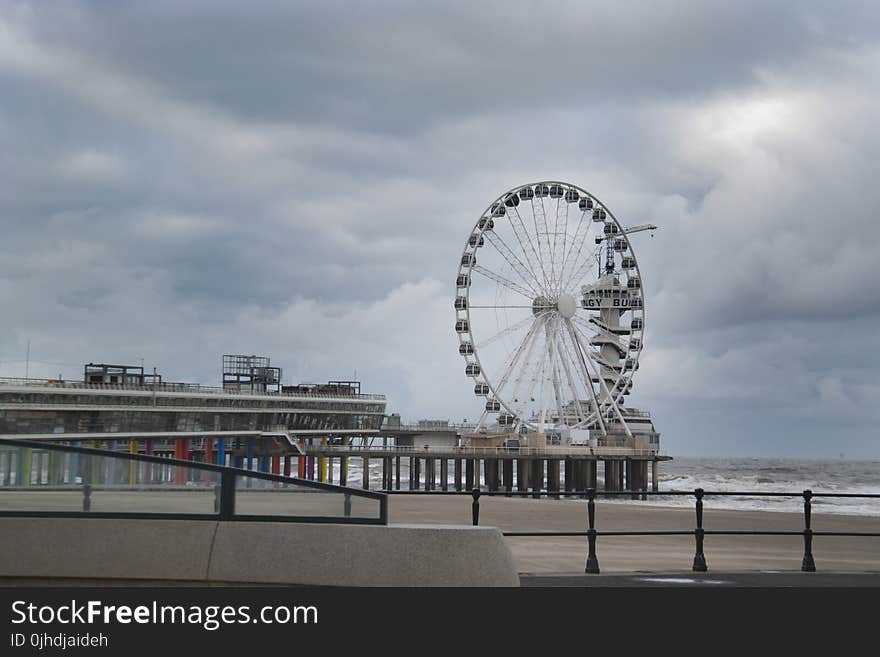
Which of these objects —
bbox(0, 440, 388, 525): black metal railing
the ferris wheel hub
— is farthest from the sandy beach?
the ferris wheel hub

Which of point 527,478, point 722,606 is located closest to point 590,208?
point 527,478

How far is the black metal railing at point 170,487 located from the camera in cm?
787

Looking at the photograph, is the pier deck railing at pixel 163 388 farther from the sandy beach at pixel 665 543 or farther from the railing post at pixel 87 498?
the railing post at pixel 87 498

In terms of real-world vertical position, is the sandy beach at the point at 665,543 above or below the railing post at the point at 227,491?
below

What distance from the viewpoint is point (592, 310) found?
340 ft

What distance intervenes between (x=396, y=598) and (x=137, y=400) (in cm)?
7970

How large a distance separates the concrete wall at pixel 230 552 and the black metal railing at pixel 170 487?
3.6 inches

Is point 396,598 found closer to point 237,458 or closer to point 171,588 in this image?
point 171,588

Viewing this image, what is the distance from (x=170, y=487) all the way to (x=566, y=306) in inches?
2669

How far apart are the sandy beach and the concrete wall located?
6236 mm

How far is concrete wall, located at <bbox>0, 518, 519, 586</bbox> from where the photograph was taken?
7.66m

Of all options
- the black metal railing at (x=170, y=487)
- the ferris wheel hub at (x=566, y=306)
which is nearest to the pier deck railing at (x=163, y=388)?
the ferris wheel hub at (x=566, y=306)

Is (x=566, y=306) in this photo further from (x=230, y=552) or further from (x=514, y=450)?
(x=230, y=552)

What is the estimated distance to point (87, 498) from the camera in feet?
26.0
